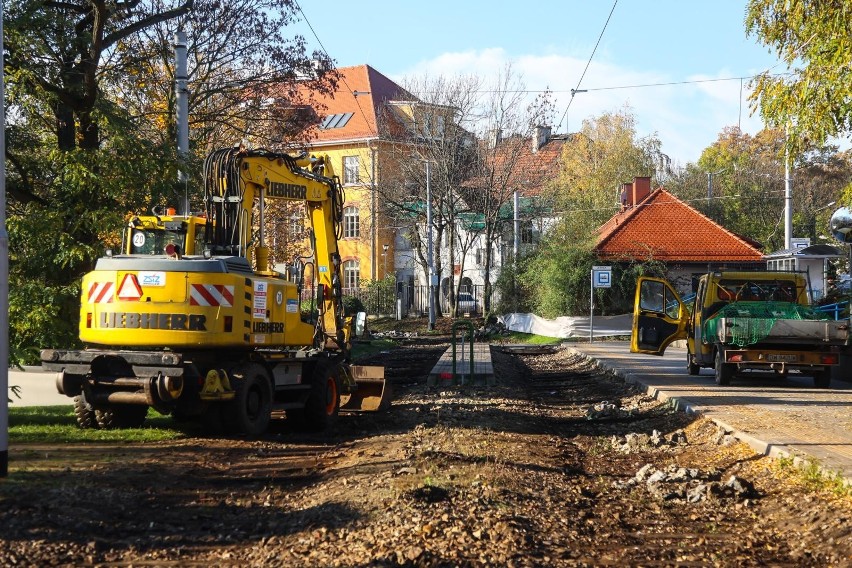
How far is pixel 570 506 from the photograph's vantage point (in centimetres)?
893

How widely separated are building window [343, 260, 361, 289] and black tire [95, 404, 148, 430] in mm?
54095

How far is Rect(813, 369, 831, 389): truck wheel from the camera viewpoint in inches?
779

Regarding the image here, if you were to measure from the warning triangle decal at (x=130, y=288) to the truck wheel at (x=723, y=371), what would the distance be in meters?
11.5

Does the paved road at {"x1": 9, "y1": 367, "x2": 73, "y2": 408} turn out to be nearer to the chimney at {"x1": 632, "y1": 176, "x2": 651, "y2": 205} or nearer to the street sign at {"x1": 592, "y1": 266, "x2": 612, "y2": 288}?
the street sign at {"x1": 592, "y1": 266, "x2": 612, "y2": 288}

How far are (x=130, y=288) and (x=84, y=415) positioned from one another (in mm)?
2071

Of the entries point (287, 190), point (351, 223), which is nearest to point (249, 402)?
point (287, 190)

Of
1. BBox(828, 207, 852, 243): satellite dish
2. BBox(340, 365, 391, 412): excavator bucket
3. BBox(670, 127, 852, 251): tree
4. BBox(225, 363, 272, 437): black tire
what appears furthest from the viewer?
BBox(670, 127, 852, 251): tree

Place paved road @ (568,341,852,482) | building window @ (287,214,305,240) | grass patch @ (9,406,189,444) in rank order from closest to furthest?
paved road @ (568,341,852,482)
grass patch @ (9,406,189,444)
building window @ (287,214,305,240)

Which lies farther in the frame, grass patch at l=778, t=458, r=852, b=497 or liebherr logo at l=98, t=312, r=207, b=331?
liebherr logo at l=98, t=312, r=207, b=331

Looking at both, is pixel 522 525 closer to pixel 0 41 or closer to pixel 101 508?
pixel 101 508

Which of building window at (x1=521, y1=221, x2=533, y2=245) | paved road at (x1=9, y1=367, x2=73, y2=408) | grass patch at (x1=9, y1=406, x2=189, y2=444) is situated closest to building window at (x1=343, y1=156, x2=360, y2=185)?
building window at (x1=521, y1=221, x2=533, y2=245)

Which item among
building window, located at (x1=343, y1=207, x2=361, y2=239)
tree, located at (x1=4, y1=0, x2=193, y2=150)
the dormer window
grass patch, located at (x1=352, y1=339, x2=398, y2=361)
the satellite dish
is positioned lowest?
grass patch, located at (x1=352, y1=339, x2=398, y2=361)

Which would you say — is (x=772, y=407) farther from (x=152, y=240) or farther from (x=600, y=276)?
(x=600, y=276)

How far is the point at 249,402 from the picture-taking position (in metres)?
13.8
